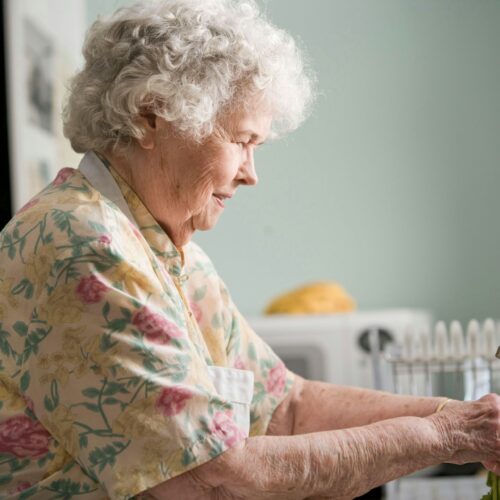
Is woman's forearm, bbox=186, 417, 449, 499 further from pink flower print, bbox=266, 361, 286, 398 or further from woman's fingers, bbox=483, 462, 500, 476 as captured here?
pink flower print, bbox=266, 361, 286, 398

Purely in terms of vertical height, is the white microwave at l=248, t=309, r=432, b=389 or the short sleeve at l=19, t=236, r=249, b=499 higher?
the short sleeve at l=19, t=236, r=249, b=499

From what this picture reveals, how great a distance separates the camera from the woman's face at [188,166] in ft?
4.60

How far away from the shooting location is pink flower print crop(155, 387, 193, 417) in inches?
45.5

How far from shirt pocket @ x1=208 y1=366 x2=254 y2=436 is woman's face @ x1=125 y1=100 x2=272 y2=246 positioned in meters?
0.22

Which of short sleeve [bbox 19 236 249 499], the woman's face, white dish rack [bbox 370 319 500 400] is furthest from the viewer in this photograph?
white dish rack [bbox 370 319 500 400]

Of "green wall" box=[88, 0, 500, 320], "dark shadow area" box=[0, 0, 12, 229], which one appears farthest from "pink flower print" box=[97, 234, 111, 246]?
"green wall" box=[88, 0, 500, 320]

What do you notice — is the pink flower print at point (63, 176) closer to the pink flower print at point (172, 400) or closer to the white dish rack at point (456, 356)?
the pink flower print at point (172, 400)

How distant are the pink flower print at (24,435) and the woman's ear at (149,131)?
42cm

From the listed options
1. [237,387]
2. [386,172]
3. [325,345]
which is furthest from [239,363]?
[386,172]

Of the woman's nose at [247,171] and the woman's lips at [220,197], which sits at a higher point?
the woman's nose at [247,171]

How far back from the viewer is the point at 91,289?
1.18 m

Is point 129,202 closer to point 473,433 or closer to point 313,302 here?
point 473,433

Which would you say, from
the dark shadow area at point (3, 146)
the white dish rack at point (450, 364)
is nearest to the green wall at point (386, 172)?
the dark shadow area at point (3, 146)

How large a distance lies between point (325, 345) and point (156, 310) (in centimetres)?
188
